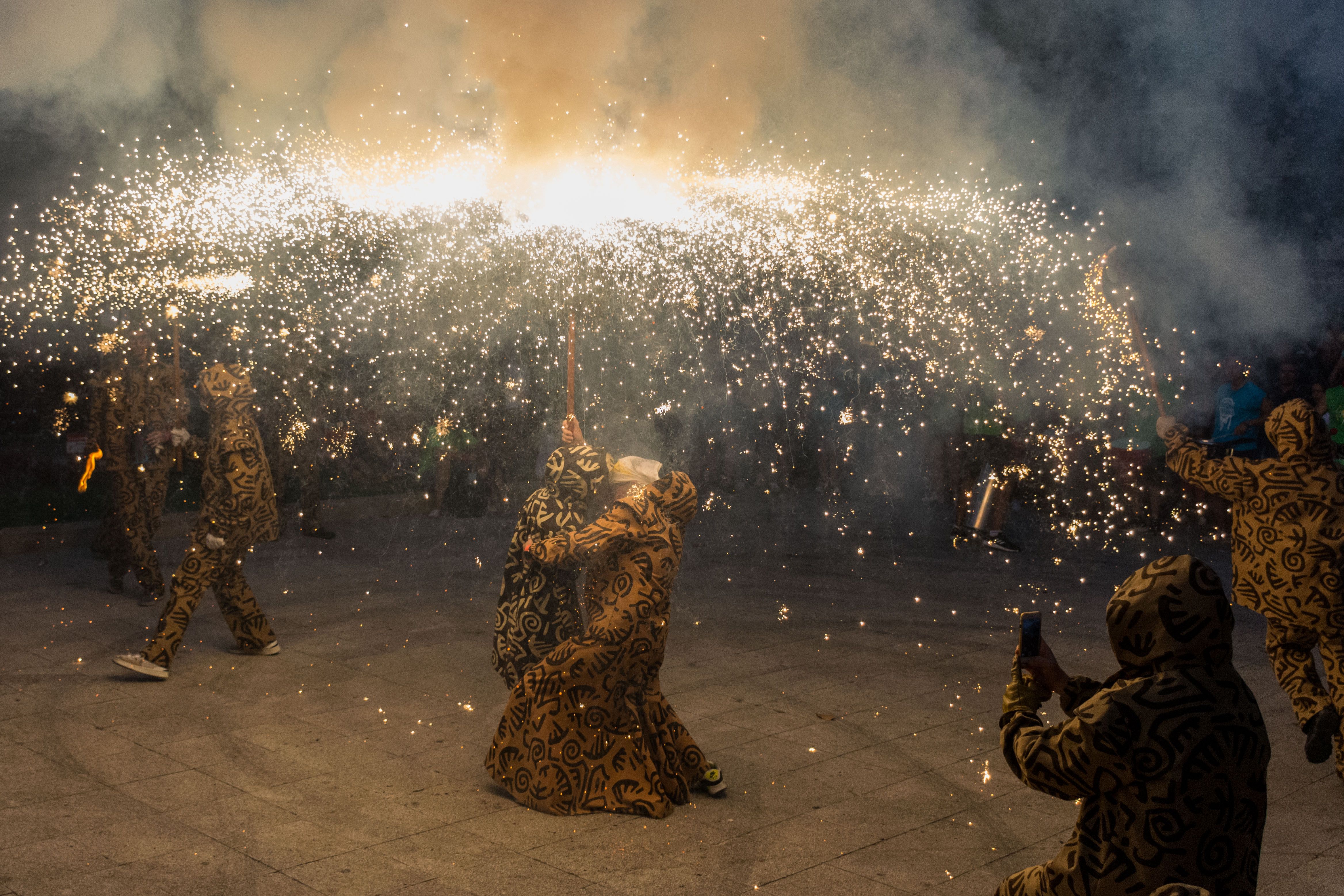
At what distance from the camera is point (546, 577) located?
15.5ft

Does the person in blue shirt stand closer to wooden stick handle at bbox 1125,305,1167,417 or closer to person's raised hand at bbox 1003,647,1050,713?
wooden stick handle at bbox 1125,305,1167,417

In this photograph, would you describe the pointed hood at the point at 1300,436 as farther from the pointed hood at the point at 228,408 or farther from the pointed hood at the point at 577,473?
the pointed hood at the point at 228,408

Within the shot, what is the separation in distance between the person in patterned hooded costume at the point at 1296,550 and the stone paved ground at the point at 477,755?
1.48 feet

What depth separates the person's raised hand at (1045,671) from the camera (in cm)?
239

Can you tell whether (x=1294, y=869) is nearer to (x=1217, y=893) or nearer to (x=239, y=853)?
(x=1217, y=893)

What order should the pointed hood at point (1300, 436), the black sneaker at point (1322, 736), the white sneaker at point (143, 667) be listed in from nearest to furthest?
the black sneaker at point (1322, 736) < the pointed hood at point (1300, 436) < the white sneaker at point (143, 667)

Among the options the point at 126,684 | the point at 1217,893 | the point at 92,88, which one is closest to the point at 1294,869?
the point at 1217,893

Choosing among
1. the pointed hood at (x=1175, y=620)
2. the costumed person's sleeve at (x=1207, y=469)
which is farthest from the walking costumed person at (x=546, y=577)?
the pointed hood at (x=1175, y=620)

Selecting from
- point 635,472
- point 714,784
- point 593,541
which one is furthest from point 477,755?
point 635,472

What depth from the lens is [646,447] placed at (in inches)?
546

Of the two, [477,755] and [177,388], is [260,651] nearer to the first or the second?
[177,388]

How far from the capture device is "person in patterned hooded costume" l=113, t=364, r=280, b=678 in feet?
19.7

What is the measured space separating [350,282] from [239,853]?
9885 millimetres

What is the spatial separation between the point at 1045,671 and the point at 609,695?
2165 millimetres
